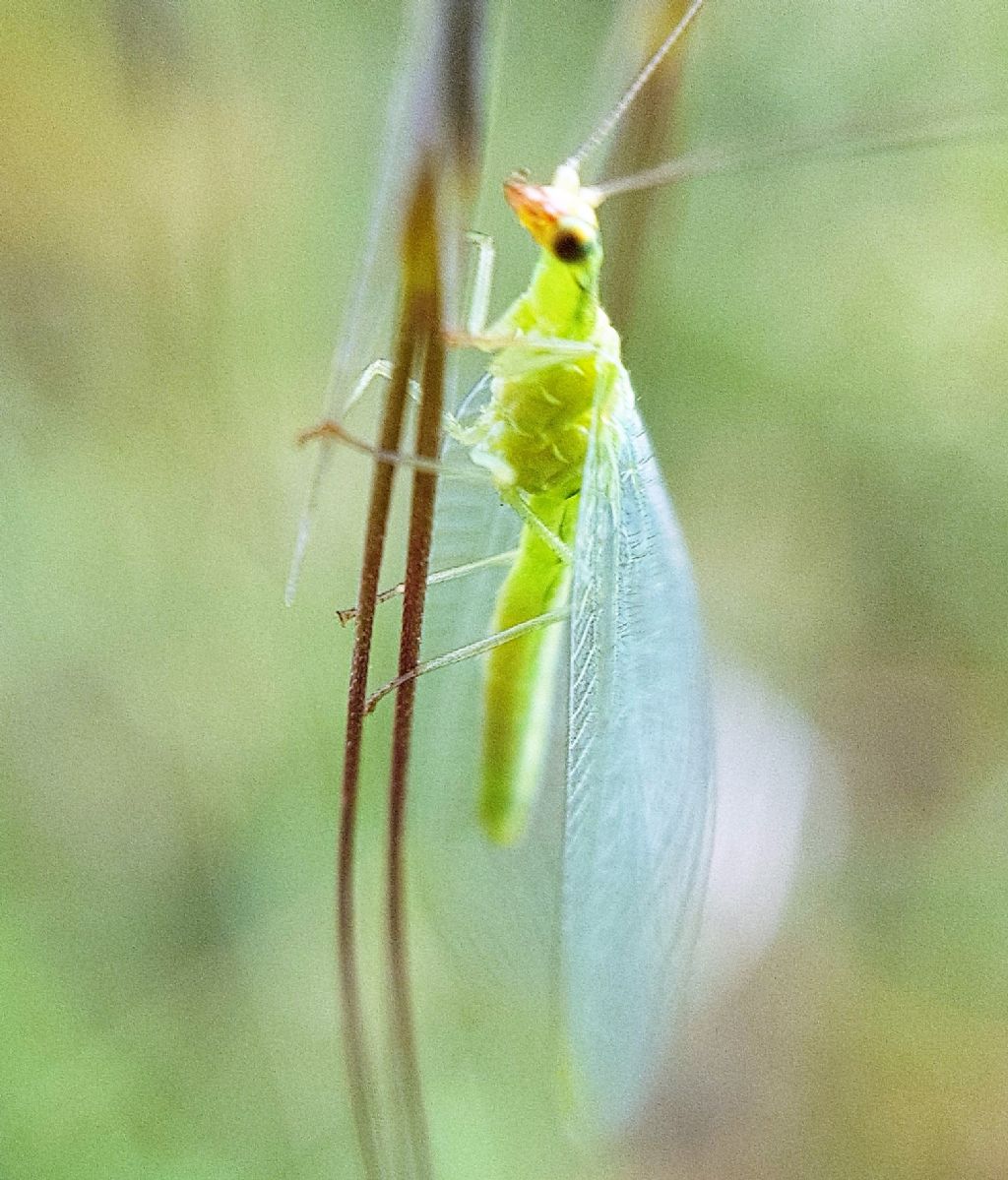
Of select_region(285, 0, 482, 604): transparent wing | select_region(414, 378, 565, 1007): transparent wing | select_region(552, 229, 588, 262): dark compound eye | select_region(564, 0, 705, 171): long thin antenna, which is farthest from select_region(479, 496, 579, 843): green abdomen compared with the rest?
select_region(285, 0, 482, 604): transparent wing

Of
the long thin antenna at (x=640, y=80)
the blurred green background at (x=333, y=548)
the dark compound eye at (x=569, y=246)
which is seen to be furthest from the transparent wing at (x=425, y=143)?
the blurred green background at (x=333, y=548)

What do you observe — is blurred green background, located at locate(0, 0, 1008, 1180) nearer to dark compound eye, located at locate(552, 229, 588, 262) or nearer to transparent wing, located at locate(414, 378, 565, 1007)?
transparent wing, located at locate(414, 378, 565, 1007)

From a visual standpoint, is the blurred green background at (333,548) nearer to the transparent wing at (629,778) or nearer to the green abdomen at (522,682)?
the green abdomen at (522,682)

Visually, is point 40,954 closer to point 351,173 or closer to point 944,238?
point 351,173

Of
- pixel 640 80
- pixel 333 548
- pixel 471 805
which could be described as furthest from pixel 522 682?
pixel 640 80

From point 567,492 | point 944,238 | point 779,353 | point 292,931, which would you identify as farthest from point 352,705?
point 944,238

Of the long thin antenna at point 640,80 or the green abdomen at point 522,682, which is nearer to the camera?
the long thin antenna at point 640,80
